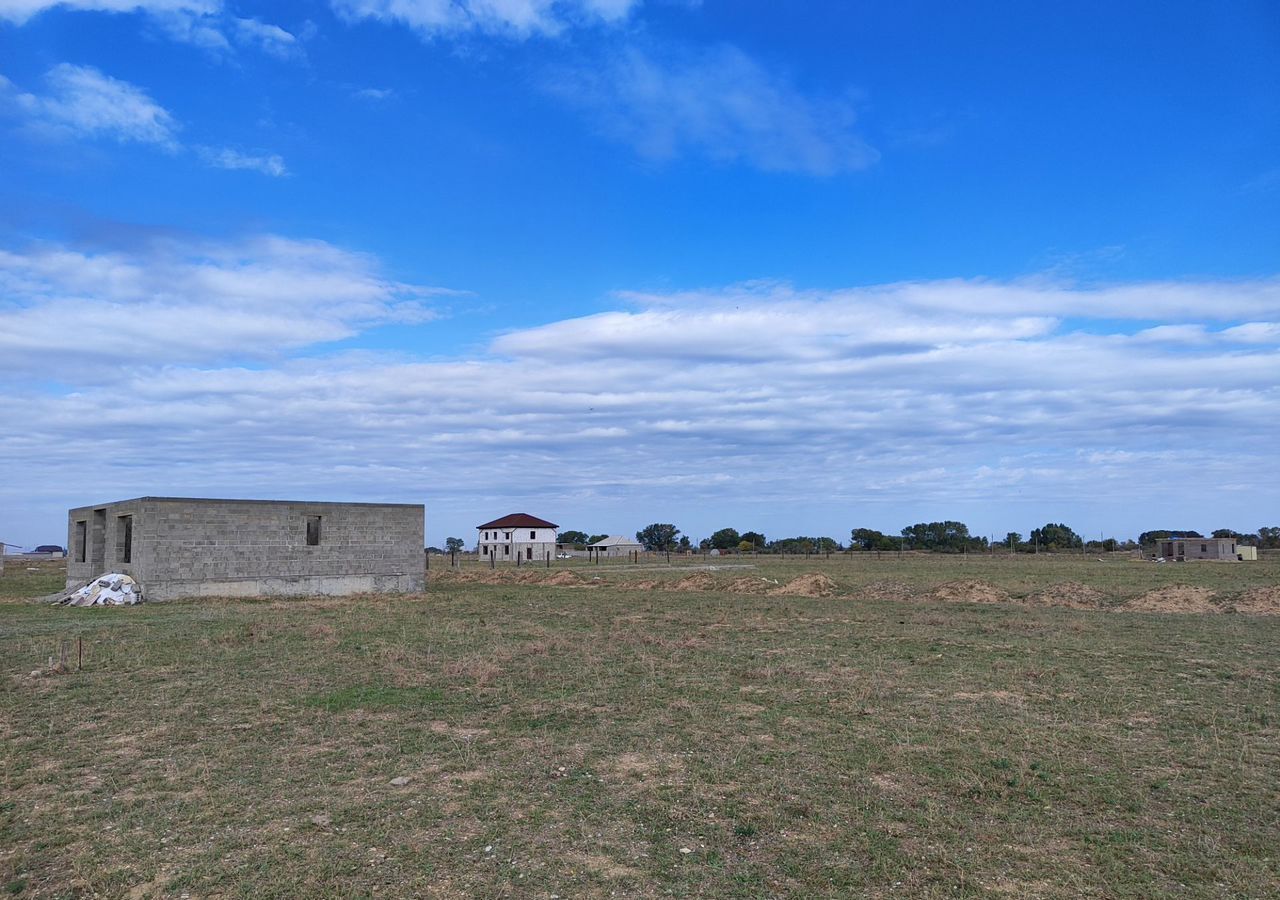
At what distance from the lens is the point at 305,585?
3609 centimetres

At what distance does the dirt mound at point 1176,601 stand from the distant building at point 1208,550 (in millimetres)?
56003

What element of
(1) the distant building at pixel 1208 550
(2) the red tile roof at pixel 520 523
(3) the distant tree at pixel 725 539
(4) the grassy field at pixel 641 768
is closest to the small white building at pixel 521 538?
(2) the red tile roof at pixel 520 523

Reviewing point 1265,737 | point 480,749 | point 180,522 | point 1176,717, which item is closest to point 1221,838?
point 1265,737

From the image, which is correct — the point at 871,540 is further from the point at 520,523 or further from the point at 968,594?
the point at 968,594

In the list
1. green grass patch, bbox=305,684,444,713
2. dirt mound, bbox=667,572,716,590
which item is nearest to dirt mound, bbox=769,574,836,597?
dirt mound, bbox=667,572,716,590

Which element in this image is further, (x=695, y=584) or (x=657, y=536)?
(x=657, y=536)

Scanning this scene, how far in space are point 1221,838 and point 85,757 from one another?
1175 cm

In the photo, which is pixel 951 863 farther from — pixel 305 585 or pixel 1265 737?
pixel 305 585

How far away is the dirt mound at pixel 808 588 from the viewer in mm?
37906

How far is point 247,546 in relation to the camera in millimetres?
34500

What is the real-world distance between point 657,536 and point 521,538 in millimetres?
55702

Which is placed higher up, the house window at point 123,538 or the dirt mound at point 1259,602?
the house window at point 123,538

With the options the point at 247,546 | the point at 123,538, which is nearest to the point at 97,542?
the point at 123,538

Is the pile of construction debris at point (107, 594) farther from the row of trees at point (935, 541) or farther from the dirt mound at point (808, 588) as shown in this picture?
the row of trees at point (935, 541)
